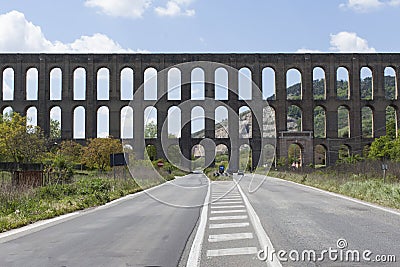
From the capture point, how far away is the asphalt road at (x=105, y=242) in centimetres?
870

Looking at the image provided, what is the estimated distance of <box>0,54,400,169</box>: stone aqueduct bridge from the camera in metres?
73.4

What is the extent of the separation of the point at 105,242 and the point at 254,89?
63255mm

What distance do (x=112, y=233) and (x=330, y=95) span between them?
6504 cm

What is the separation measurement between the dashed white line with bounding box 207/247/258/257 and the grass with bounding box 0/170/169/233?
598 centimetres

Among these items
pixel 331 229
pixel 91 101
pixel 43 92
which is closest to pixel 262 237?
pixel 331 229

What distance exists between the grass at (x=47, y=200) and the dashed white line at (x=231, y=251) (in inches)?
235

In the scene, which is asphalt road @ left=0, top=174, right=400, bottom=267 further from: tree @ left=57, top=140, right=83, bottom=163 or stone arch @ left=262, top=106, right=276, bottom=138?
stone arch @ left=262, top=106, right=276, bottom=138

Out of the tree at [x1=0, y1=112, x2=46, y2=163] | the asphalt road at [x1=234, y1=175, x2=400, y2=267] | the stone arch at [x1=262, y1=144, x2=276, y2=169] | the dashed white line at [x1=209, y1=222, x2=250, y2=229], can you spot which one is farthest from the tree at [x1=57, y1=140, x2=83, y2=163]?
the dashed white line at [x1=209, y1=222, x2=250, y2=229]

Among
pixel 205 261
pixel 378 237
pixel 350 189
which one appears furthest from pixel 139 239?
pixel 350 189

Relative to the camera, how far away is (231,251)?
9438 millimetres

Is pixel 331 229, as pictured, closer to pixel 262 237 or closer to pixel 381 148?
pixel 262 237

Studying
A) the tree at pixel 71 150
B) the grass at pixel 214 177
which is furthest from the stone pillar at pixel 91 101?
the grass at pixel 214 177

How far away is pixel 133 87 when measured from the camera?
74.9m

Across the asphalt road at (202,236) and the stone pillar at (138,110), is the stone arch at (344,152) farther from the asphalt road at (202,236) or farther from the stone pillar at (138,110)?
the asphalt road at (202,236)
